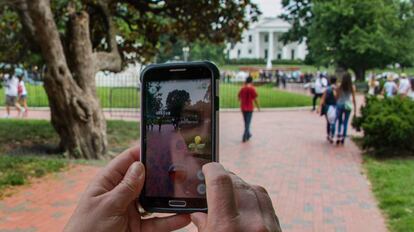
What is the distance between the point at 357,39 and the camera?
4128 cm

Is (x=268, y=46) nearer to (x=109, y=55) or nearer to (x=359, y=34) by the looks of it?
(x=359, y=34)

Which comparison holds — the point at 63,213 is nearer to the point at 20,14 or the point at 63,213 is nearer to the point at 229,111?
the point at 20,14

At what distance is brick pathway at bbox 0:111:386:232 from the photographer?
6109 millimetres


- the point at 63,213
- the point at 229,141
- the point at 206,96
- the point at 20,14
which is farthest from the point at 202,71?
the point at 229,141

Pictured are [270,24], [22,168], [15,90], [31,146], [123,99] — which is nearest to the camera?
[22,168]

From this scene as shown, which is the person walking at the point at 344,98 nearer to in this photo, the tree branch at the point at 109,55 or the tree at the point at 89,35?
the tree at the point at 89,35

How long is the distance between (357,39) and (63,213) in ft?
125

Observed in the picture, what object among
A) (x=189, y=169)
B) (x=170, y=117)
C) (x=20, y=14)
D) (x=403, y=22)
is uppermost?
(x=403, y=22)

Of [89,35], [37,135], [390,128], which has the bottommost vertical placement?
[37,135]

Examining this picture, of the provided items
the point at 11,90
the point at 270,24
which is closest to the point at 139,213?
the point at 11,90

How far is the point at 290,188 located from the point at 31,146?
658 cm

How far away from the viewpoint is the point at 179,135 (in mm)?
1914

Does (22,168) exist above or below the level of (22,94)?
below

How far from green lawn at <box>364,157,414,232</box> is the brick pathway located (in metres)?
0.15
